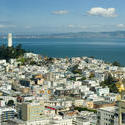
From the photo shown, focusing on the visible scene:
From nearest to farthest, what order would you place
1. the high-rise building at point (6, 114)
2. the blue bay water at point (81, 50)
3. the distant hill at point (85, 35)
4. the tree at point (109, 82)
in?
the high-rise building at point (6, 114), the tree at point (109, 82), the blue bay water at point (81, 50), the distant hill at point (85, 35)

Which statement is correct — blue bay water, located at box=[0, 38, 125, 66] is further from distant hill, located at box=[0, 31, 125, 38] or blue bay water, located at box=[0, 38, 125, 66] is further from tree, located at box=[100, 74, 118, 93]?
distant hill, located at box=[0, 31, 125, 38]

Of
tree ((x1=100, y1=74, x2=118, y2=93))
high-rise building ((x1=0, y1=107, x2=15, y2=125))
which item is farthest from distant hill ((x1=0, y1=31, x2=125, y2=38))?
high-rise building ((x1=0, y1=107, x2=15, y2=125))

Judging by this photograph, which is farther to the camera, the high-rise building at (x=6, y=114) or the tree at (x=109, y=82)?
the tree at (x=109, y=82)

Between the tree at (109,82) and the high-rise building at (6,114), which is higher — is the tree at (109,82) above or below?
above

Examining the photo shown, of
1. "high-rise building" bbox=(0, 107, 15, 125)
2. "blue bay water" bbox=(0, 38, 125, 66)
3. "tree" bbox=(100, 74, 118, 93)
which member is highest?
"blue bay water" bbox=(0, 38, 125, 66)

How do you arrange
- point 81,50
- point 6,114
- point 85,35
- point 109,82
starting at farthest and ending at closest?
point 85,35, point 81,50, point 109,82, point 6,114

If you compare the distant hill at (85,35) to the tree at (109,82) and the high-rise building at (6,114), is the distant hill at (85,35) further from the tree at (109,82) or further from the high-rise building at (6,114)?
the high-rise building at (6,114)

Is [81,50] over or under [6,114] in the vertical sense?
over

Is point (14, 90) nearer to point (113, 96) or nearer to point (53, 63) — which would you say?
point (113, 96)

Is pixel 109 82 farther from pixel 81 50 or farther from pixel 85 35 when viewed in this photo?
pixel 85 35

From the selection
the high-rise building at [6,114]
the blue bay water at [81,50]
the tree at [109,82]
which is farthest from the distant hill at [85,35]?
the high-rise building at [6,114]

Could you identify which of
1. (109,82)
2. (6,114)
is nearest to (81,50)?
(109,82)

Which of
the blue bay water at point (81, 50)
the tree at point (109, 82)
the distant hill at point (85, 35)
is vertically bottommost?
the tree at point (109, 82)
